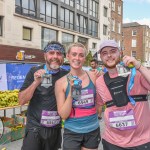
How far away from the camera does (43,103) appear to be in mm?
3648

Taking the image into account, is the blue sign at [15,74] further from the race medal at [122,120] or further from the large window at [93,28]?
the large window at [93,28]

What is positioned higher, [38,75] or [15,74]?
[38,75]

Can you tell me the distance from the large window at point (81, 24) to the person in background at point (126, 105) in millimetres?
31171

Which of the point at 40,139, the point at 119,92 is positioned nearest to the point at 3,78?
the point at 40,139

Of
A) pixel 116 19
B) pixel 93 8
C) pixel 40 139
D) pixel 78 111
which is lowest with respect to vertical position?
pixel 40 139

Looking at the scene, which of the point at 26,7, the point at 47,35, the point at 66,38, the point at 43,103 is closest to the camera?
the point at 43,103

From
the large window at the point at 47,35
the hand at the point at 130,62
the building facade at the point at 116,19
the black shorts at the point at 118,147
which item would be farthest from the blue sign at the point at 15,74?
the building facade at the point at 116,19

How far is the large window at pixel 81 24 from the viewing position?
1341 inches

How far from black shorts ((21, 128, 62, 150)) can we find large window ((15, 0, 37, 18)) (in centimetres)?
2184

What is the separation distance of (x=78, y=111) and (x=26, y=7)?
914 inches

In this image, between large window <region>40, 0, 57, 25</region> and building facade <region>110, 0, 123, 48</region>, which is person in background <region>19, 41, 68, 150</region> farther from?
building facade <region>110, 0, 123, 48</region>

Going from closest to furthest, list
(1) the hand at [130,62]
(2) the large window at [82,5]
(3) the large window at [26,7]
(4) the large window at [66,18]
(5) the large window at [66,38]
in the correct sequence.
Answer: (1) the hand at [130,62]
(3) the large window at [26,7]
(5) the large window at [66,38]
(4) the large window at [66,18]
(2) the large window at [82,5]

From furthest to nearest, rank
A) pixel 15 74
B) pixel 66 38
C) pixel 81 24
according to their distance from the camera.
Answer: pixel 81 24, pixel 66 38, pixel 15 74

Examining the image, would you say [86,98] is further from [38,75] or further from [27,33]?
[27,33]
